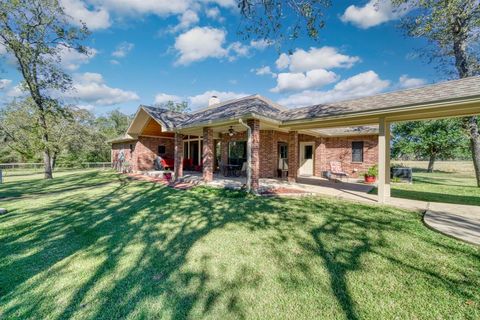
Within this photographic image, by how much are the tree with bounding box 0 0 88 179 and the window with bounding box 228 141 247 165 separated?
36.5 ft

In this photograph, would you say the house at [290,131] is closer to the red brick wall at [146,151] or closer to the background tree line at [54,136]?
the red brick wall at [146,151]

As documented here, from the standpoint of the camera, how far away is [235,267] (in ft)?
10.1

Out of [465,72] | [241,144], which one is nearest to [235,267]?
[241,144]

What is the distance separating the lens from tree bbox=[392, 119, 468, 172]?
15.7 metres

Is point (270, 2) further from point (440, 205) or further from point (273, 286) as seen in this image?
point (440, 205)

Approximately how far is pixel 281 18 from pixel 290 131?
6.48 meters

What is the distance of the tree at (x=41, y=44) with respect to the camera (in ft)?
38.2

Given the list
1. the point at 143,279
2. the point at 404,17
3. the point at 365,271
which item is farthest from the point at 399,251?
the point at 404,17

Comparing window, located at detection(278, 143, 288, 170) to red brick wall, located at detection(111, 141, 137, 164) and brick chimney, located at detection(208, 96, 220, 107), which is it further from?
red brick wall, located at detection(111, 141, 137, 164)

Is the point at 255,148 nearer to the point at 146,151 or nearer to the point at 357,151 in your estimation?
the point at 357,151

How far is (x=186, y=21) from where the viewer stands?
9.62m

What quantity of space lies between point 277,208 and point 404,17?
1186cm

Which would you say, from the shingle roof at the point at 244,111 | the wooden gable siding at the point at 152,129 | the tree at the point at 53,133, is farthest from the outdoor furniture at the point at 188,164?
the tree at the point at 53,133

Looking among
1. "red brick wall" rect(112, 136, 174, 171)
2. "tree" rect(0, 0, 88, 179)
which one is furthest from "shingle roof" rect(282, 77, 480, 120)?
"tree" rect(0, 0, 88, 179)
